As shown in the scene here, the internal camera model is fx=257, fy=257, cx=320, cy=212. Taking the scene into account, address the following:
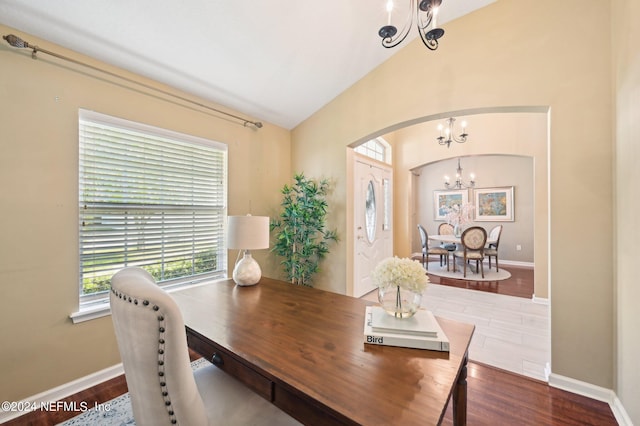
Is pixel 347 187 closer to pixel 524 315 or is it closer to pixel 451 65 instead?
pixel 451 65

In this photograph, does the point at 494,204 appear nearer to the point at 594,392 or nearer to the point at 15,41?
the point at 594,392

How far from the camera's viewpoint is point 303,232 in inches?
128

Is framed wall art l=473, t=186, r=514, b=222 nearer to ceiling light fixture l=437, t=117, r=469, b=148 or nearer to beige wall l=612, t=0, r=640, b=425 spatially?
ceiling light fixture l=437, t=117, r=469, b=148

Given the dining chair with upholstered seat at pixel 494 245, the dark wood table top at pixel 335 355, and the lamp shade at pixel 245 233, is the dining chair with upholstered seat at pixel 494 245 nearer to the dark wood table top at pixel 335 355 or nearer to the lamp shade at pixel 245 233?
the dark wood table top at pixel 335 355

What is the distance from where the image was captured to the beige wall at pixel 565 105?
1838 millimetres

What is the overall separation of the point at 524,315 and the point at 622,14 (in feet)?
10.4

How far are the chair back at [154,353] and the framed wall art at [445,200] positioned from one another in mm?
7902

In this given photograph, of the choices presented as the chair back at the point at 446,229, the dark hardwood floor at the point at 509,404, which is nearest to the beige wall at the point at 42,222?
the dark hardwood floor at the point at 509,404

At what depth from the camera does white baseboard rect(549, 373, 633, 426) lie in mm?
1638

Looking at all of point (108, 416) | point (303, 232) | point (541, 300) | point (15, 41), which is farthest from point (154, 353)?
point (541, 300)

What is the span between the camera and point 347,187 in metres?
3.22

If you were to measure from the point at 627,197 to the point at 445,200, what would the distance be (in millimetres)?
6319

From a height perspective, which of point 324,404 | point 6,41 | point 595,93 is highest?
point 6,41

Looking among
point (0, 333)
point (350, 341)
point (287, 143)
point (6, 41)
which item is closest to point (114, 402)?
point (0, 333)
